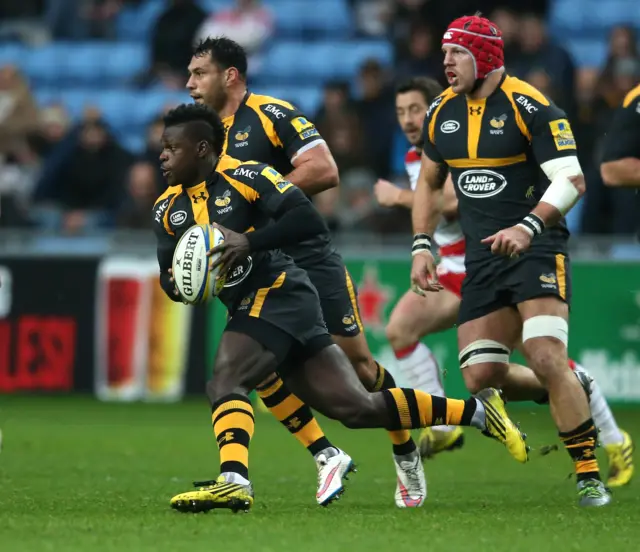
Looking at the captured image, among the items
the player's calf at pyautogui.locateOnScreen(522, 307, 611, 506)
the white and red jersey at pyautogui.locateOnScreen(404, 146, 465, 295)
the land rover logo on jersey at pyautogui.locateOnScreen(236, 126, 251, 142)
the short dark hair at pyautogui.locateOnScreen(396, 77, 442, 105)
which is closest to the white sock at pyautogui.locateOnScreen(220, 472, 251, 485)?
the player's calf at pyautogui.locateOnScreen(522, 307, 611, 506)

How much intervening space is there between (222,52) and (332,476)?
2.43 m

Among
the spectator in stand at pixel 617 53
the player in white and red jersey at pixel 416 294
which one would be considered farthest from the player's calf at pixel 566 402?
the spectator in stand at pixel 617 53

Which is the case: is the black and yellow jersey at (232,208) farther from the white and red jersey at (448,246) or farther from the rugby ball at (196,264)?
the white and red jersey at (448,246)

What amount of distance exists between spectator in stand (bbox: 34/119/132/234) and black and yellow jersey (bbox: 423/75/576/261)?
8.60 m

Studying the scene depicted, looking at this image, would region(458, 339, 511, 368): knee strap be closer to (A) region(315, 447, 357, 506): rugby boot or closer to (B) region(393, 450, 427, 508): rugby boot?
(B) region(393, 450, 427, 508): rugby boot

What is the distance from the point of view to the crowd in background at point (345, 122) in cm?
1446

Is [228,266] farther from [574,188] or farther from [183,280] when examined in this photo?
[574,188]

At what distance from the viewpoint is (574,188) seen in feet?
23.7

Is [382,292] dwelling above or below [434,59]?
below

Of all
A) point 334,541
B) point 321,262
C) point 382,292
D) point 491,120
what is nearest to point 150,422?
point 382,292

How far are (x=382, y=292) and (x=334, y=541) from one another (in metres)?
8.06

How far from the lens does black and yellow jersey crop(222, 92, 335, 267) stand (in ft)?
25.9

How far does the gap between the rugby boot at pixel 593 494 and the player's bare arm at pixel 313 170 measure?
2.08 meters

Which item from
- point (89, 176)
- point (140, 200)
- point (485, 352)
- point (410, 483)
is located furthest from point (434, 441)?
point (89, 176)
